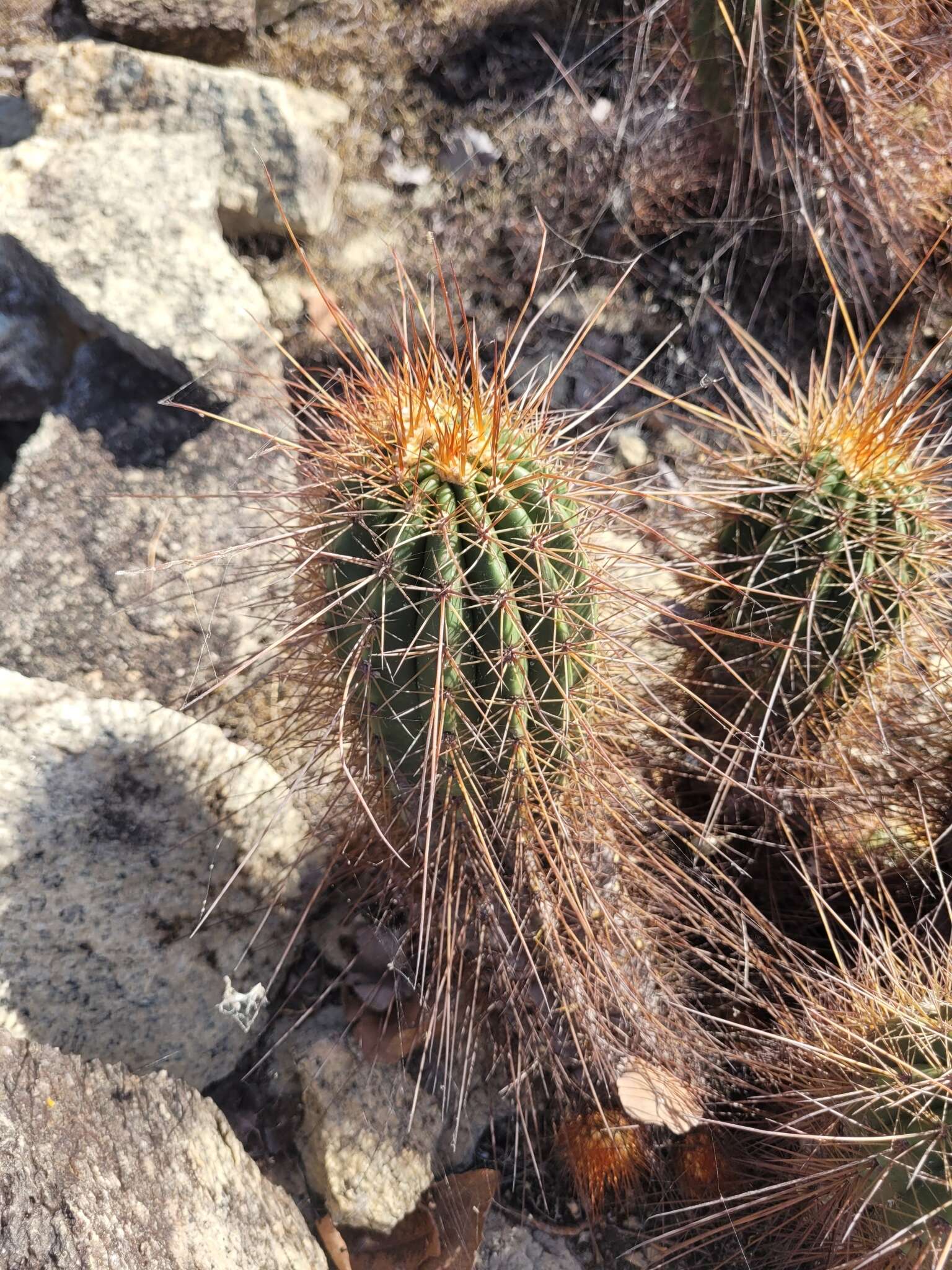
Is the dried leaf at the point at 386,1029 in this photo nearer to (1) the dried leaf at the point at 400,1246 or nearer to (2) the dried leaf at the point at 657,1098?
(1) the dried leaf at the point at 400,1246

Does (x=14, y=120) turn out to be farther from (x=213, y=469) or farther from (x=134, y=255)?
(x=213, y=469)

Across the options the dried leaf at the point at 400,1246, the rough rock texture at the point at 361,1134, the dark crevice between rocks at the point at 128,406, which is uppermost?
the dark crevice between rocks at the point at 128,406

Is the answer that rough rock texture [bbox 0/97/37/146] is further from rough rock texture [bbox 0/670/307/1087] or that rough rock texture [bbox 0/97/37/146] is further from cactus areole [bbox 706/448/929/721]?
cactus areole [bbox 706/448/929/721]

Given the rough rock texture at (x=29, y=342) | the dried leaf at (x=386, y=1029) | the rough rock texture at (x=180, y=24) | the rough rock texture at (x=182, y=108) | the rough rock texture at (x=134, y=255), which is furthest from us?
the rough rock texture at (x=180, y=24)

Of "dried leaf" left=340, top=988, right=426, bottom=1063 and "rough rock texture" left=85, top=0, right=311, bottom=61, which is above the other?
"rough rock texture" left=85, top=0, right=311, bottom=61

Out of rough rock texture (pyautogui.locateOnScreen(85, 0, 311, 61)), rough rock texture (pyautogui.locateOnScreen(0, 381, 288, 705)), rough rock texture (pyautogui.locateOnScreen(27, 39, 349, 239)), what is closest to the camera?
rough rock texture (pyautogui.locateOnScreen(0, 381, 288, 705))

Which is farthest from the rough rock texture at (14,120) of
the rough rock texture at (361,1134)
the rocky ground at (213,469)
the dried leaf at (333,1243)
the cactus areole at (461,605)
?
the dried leaf at (333,1243)

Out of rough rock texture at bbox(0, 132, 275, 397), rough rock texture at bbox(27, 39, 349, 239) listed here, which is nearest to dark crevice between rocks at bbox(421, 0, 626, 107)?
rough rock texture at bbox(27, 39, 349, 239)
